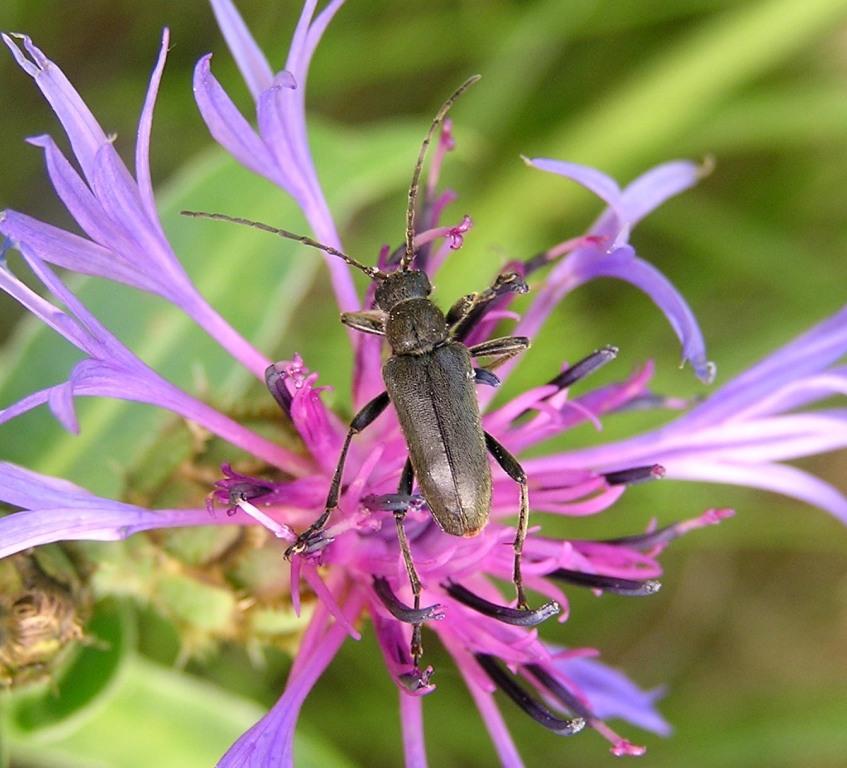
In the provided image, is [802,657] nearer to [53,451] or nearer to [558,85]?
[558,85]

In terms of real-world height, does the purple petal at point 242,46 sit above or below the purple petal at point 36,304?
above

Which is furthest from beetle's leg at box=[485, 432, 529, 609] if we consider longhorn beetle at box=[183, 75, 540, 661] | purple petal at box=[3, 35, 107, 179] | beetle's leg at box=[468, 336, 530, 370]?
purple petal at box=[3, 35, 107, 179]

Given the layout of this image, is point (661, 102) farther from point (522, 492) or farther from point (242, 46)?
point (522, 492)

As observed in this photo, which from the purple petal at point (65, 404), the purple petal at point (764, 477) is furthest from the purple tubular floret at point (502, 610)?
the purple petal at point (65, 404)

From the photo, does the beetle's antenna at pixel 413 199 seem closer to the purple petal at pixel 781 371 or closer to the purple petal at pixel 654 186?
the purple petal at pixel 654 186

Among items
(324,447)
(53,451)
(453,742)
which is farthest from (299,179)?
(453,742)

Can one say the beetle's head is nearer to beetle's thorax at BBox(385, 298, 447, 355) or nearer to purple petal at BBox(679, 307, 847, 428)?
beetle's thorax at BBox(385, 298, 447, 355)
